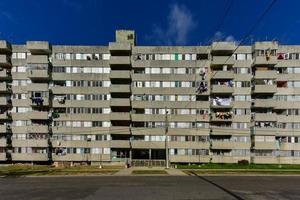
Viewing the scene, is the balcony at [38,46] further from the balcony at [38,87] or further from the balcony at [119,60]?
the balcony at [119,60]

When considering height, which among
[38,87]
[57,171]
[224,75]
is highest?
[224,75]

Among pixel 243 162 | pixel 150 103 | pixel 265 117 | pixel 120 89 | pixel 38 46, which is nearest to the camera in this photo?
pixel 243 162

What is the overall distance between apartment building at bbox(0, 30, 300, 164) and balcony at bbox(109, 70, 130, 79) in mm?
243

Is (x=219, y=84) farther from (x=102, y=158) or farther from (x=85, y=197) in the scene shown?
(x=85, y=197)

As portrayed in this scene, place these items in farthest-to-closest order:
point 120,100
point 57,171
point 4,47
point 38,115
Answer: point 4,47
point 38,115
point 120,100
point 57,171

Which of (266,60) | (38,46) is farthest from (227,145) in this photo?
(38,46)

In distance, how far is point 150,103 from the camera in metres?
82.2

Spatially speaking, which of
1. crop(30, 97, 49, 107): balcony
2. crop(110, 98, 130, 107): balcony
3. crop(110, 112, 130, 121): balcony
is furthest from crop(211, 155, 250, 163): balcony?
crop(30, 97, 49, 107): balcony

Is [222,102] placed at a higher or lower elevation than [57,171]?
higher

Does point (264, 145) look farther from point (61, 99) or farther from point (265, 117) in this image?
point (61, 99)

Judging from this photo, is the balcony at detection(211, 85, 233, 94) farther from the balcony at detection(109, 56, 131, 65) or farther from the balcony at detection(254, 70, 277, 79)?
the balcony at detection(109, 56, 131, 65)

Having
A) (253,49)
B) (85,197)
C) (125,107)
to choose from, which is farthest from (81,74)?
(85,197)

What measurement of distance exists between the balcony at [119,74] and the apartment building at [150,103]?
0.80 feet

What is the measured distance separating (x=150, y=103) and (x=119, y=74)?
9745 mm
